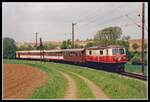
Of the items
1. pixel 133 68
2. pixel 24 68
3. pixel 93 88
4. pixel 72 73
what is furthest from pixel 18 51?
pixel 133 68

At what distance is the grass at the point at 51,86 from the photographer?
1459 cm

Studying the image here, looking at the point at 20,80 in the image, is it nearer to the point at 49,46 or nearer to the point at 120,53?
the point at 49,46

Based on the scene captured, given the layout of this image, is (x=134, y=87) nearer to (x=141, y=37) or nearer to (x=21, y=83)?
(x=141, y=37)

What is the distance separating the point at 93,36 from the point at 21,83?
327cm

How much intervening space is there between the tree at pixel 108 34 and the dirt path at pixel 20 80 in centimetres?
265

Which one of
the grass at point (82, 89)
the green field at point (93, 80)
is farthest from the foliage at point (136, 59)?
the grass at point (82, 89)

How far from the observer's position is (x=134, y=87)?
Result: 15078 millimetres

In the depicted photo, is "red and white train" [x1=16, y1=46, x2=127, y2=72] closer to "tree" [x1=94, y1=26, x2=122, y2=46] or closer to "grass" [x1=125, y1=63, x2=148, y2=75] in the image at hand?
"grass" [x1=125, y1=63, x2=148, y2=75]

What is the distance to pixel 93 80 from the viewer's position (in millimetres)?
15891

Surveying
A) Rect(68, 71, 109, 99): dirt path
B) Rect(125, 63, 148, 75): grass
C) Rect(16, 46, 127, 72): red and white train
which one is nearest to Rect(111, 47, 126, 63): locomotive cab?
Rect(16, 46, 127, 72): red and white train

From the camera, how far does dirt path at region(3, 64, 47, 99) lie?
1449 cm

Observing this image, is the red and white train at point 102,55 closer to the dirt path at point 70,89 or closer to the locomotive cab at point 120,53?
the locomotive cab at point 120,53

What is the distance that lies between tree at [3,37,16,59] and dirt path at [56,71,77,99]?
222 centimetres

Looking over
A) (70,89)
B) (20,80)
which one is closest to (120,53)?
(70,89)
